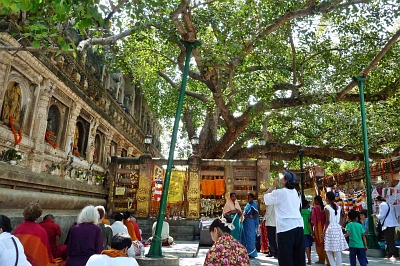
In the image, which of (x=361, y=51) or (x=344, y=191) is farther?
(x=344, y=191)

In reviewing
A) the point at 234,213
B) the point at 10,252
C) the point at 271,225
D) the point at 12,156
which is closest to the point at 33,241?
the point at 10,252

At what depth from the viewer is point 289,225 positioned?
3965 mm

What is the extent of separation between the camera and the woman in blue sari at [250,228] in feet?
25.4

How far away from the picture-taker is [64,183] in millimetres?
9062

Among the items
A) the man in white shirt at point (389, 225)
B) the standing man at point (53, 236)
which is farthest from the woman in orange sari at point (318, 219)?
the standing man at point (53, 236)

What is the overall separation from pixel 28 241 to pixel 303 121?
14294mm

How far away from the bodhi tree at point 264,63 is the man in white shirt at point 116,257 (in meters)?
3.31

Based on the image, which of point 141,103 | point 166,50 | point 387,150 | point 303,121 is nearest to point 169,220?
point 166,50

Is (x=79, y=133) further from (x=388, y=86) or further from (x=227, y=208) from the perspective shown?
(x=388, y=86)

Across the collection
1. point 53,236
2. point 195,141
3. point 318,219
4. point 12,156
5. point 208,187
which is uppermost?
point 195,141

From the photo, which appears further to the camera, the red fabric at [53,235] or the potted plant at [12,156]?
the potted plant at [12,156]

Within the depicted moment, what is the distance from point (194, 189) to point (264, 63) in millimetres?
5441

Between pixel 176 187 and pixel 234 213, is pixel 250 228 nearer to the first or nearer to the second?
pixel 234 213

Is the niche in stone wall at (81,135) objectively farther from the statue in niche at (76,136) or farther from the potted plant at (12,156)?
the potted plant at (12,156)
